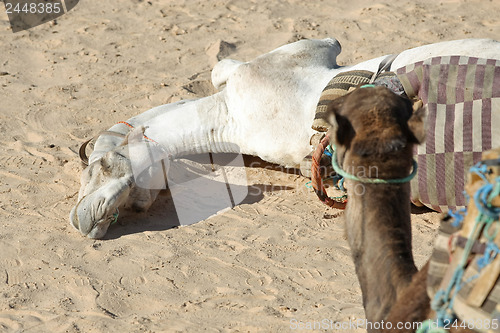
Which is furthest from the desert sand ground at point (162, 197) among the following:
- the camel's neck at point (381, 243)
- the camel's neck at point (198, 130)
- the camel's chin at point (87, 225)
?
the camel's neck at point (381, 243)

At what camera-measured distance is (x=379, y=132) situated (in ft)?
7.59

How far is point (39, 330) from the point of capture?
3.49 meters

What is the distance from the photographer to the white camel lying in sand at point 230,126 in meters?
4.52

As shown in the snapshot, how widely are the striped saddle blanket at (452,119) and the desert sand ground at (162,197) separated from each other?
1.25ft

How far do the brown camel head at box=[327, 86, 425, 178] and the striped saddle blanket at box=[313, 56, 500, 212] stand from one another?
1777 millimetres

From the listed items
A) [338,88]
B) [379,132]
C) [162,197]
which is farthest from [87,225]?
[379,132]

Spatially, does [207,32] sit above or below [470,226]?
below

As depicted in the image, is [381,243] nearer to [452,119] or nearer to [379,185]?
[379,185]

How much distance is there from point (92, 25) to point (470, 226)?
271 inches

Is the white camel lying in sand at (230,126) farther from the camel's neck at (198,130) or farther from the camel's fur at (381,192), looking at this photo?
the camel's fur at (381,192)

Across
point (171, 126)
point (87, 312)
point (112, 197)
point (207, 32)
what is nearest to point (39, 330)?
point (87, 312)

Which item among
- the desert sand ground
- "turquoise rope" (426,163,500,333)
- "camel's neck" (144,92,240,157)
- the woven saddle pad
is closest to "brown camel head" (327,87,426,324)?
"turquoise rope" (426,163,500,333)

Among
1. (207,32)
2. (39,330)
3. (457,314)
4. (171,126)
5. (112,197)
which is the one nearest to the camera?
(457,314)

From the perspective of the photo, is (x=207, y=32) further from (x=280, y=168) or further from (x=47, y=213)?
(x=47, y=213)
